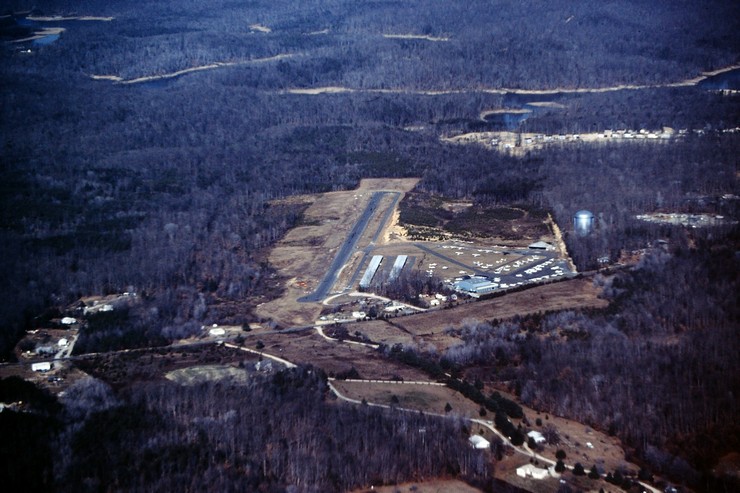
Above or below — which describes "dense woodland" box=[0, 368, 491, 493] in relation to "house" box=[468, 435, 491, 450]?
above

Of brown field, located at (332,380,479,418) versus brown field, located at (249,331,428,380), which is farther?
brown field, located at (249,331,428,380)

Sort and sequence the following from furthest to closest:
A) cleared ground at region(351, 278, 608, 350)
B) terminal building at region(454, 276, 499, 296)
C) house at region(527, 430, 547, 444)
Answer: terminal building at region(454, 276, 499, 296) → cleared ground at region(351, 278, 608, 350) → house at region(527, 430, 547, 444)

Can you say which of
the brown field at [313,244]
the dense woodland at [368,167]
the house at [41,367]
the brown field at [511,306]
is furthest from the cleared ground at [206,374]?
the brown field at [511,306]

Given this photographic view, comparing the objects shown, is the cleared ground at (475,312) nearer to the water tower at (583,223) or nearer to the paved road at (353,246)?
the paved road at (353,246)

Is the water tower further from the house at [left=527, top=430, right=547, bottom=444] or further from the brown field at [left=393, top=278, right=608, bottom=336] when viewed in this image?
the house at [left=527, top=430, right=547, bottom=444]

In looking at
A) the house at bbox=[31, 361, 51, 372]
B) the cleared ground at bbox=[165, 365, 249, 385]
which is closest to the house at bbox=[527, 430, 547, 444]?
the cleared ground at bbox=[165, 365, 249, 385]

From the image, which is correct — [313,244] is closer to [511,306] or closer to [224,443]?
[511,306]
